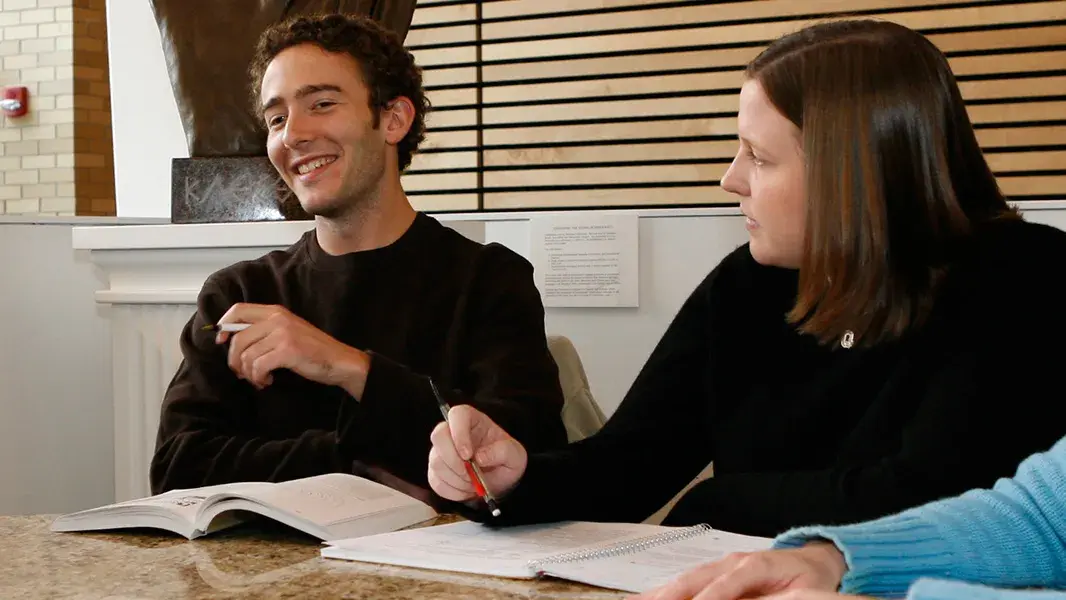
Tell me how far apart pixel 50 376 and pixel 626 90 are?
7.24ft

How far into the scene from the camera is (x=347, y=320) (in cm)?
206

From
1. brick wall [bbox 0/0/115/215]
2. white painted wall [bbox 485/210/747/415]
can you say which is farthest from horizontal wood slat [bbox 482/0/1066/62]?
brick wall [bbox 0/0/115/215]

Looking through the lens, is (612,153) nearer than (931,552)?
No

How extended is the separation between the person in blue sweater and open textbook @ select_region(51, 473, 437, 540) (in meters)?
0.50

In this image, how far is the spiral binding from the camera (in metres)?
1.10

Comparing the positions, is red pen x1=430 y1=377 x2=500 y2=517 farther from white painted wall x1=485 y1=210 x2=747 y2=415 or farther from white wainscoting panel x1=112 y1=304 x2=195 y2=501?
white wainscoting panel x1=112 y1=304 x2=195 y2=501

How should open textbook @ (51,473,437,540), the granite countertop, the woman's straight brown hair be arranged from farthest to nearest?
the woman's straight brown hair, open textbook @ (51,473,437,540), the granite countertop

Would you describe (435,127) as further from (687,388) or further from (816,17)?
(687,388)

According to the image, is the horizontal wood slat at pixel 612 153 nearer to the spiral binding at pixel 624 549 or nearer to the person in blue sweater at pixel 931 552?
the spiral binding at pixel 624 549

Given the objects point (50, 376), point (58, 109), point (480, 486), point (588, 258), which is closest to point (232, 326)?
point (480, 486)

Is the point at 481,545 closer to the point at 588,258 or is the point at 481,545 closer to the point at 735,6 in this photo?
the point at 588,258

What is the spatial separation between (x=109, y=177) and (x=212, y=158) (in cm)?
532

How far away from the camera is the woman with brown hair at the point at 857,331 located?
4.42ft

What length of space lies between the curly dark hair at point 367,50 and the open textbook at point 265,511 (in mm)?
950
